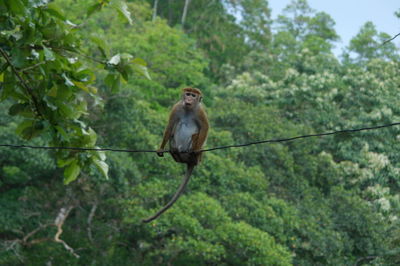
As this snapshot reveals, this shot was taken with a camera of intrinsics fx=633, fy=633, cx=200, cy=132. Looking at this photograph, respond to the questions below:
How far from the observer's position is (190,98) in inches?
209

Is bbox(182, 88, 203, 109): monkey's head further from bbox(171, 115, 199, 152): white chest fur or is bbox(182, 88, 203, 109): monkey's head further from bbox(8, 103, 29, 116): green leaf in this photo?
bbox(8, 103, 29, 116): green leaf

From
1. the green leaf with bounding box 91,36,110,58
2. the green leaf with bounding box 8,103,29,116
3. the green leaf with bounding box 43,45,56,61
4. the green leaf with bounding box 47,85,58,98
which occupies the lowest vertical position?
the green leaf with bounding box 8,103,29,116

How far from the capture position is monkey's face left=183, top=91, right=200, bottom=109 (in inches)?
208

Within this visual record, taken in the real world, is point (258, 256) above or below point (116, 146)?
below

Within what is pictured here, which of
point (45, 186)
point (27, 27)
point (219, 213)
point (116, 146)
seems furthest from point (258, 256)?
point (27, 27)

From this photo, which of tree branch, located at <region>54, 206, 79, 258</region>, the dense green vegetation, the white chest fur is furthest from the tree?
tree branch, located at <region>54, 206, 79, 258</region>

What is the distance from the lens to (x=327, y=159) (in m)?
19.6

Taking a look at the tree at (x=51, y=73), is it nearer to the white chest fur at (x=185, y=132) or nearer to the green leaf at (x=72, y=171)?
the green leaf at (x=72, y=171)

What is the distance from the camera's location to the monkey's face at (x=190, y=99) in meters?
5.29

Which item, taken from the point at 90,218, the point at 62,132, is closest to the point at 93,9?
the point at 62,132

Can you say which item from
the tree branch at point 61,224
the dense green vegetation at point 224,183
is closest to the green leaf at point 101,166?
the dense green vegetation at point 224,183

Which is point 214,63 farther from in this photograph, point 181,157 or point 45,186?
point 181,157

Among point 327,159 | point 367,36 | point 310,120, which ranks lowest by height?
point 327,159

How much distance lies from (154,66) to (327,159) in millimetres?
7695
